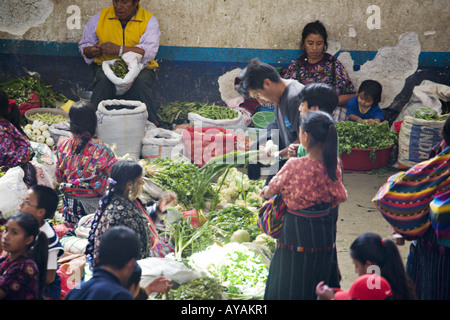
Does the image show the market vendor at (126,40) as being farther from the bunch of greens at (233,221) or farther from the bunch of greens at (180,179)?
the bunch of greens at (233,221)

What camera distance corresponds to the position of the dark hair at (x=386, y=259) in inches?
112

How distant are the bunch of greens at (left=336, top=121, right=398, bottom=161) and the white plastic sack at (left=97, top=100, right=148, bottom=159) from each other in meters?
2.63

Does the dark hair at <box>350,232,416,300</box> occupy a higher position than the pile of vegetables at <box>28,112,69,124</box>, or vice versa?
the pile of vegetables at <box>28,112,69,124</box>

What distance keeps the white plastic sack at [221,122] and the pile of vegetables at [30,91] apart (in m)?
2.23

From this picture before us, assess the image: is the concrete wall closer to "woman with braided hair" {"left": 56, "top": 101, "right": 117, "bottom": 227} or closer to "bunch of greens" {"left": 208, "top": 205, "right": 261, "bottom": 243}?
"bunch of greens" {"left": 208, "top": 205, "right": 261, "bottom": 243}

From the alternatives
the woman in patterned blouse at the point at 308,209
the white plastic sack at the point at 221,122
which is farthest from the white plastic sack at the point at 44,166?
the woman in patterned blouse at the point at 308,209

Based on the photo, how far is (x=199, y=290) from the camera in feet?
11.6

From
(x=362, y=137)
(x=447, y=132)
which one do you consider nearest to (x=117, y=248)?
(x=447, y=132)

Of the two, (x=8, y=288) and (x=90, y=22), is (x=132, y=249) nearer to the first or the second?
(x=8, y=288)

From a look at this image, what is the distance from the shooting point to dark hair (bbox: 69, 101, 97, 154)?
15.1ft

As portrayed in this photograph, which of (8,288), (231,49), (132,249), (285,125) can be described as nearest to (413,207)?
(285,125)

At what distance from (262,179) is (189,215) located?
6.72 feet

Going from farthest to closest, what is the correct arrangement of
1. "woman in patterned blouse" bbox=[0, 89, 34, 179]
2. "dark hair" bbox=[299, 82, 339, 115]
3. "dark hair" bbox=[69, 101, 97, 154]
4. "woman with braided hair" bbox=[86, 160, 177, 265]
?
1. "woman in patterned blouse" bbox=[0, 89, 34, 179]
2. "dark hair" bbox=[69, 101, 97, 154]
3. "dark hair" bbox=[299, 82, 339, 115]
4. "woman with braided hair" bbox=[86, 160, 177, 265]

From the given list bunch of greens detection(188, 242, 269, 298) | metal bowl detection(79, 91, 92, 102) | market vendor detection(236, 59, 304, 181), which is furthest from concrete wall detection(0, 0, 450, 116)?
bunch of greens detection(188, 242, 269, 298)
